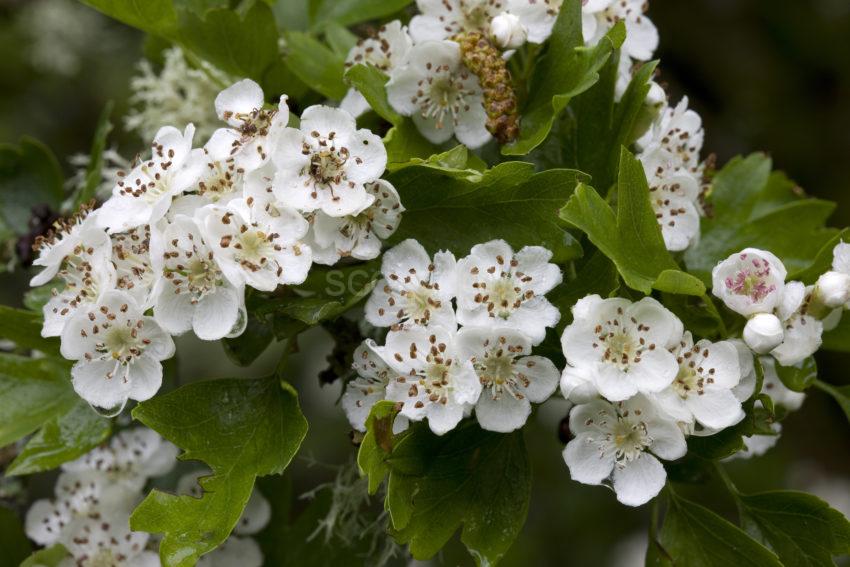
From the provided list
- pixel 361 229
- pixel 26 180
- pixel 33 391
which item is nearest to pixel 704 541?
pixel 361 229

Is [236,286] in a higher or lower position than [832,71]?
higher

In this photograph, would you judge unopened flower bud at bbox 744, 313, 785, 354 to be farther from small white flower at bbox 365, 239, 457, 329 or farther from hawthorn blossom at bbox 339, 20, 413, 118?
hawthorn blossom at bbox 339, 20, 413, 118

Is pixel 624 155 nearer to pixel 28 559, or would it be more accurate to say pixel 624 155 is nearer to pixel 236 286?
pixel 236 286

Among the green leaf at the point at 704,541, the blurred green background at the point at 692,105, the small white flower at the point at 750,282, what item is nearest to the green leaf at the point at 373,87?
the small white flower at the point at 750,282

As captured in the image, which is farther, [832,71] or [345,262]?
[832,71]

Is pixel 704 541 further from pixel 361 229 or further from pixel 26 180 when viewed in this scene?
pixel 26 180

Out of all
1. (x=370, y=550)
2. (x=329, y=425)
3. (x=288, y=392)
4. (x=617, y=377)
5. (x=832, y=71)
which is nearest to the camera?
(x=617, y=377)

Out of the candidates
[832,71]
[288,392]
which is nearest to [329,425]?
[288,392]
